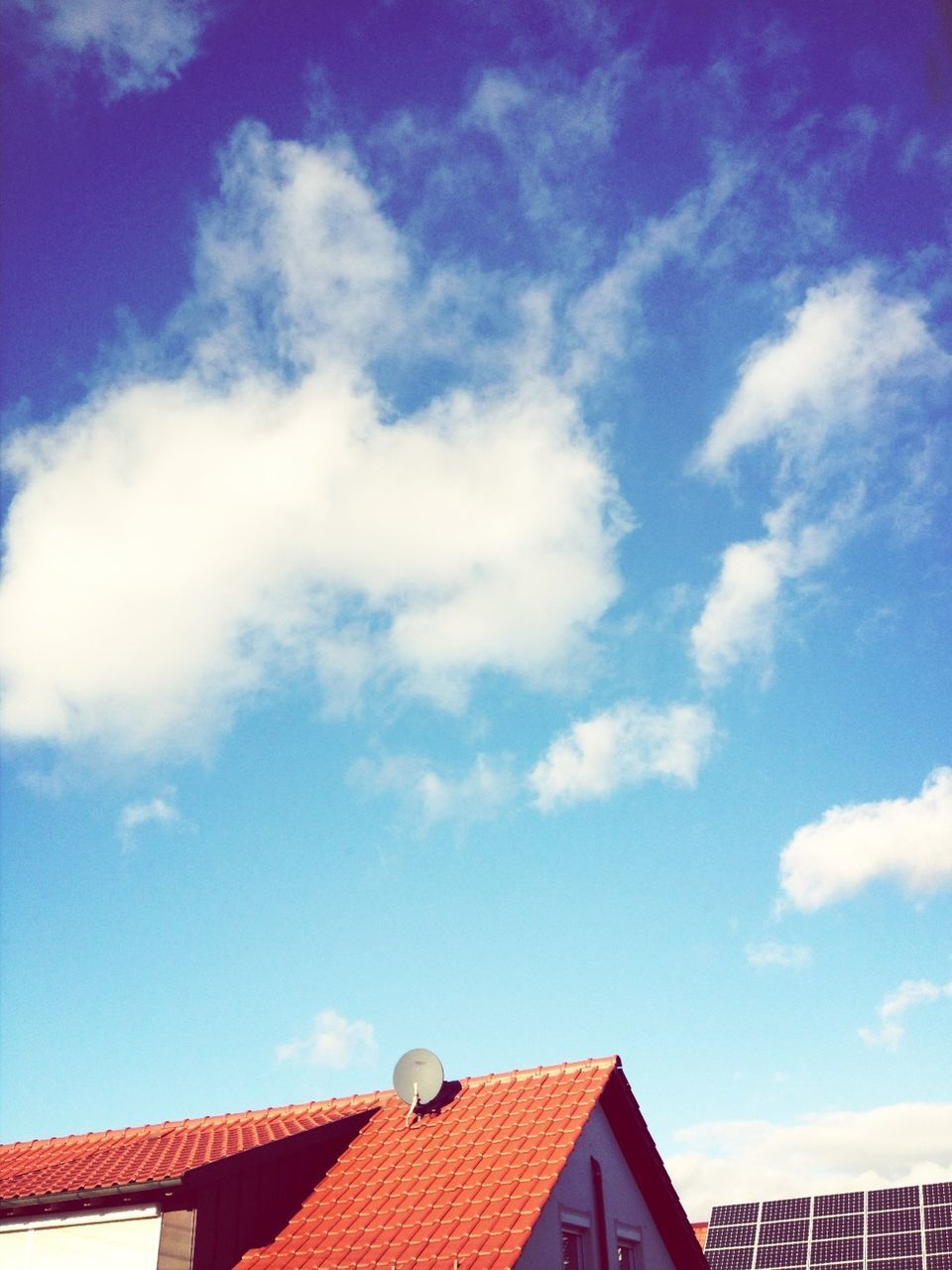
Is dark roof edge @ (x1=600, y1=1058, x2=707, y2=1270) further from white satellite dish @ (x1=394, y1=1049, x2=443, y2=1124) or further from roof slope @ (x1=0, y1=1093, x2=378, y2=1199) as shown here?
roof slope @ (x1=0, y1=1093, x2=378, y2=1199)

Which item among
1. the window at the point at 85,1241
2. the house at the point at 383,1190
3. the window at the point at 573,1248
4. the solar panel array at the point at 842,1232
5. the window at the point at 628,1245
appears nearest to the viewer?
the house at the point at 383,1190

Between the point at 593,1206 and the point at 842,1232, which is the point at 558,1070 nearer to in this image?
the point at 593,1206

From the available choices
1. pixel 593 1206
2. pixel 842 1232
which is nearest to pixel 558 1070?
pixel 593 1206

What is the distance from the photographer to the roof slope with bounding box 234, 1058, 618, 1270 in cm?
1240

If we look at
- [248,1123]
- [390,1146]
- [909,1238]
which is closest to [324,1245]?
[390,1146]

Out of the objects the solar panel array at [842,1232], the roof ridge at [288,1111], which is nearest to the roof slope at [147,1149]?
the roof ridge at [288,1111]

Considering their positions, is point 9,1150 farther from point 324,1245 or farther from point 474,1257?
point 474,1257

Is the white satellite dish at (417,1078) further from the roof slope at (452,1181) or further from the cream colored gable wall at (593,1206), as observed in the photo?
the cream colored gable wall at (593,1206)

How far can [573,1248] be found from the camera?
1414cm

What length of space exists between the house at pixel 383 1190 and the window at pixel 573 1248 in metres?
0.02

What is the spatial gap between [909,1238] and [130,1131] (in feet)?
67.8

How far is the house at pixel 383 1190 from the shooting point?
1279 centimetres

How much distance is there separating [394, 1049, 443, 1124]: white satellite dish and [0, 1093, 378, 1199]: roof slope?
1086 millimetres

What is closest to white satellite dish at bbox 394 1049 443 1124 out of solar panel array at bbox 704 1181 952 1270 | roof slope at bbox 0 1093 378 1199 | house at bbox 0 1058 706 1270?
house at bbox 0 1058 706 1270
